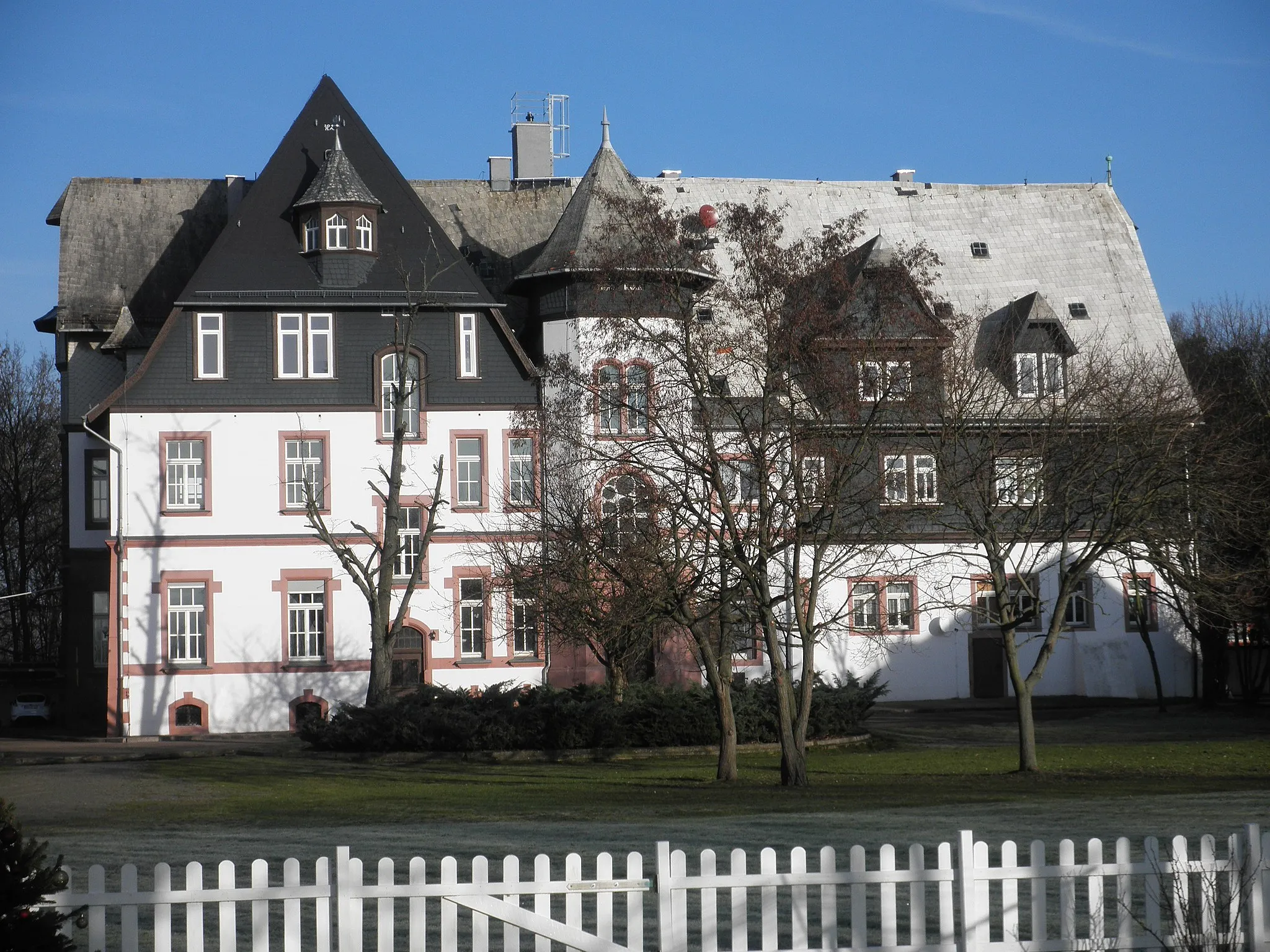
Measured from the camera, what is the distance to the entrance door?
42.5 metres

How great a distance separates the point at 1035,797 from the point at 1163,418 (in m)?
8.87

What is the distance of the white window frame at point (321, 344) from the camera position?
39.2 metres

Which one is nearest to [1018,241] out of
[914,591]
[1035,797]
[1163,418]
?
[914,591]

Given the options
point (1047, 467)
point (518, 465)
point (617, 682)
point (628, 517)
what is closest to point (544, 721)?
point (617, 682)

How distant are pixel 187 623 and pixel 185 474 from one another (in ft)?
12.4

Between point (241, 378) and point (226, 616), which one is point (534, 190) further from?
point (226, 616)

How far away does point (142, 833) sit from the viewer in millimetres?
14586

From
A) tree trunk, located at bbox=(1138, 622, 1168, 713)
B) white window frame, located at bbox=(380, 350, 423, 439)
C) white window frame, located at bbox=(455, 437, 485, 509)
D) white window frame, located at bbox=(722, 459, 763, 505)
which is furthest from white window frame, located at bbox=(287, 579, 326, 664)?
tree trunk, located at bbox=(1138, 622, 1168, 713)

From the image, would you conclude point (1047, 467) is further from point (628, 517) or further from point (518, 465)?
point (518, 465)

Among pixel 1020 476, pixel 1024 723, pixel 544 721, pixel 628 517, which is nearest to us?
pixel 628 517

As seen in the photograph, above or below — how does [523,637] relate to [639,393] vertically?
below

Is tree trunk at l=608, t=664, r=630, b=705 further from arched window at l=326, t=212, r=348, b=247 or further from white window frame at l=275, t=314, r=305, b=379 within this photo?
arched window at l=326, t=212, r=348, b=247

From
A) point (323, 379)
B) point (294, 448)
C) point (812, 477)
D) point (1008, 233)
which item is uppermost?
A: point (1008, 233)

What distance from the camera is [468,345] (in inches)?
1570
